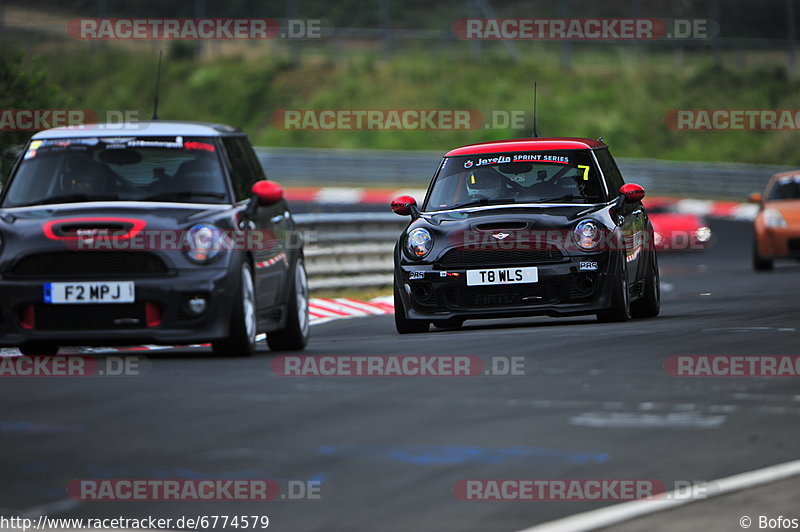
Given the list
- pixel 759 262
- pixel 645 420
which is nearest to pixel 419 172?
pixel 759 262

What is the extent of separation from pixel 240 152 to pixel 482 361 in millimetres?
2640

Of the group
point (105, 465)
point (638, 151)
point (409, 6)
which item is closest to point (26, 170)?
point (105, 465)

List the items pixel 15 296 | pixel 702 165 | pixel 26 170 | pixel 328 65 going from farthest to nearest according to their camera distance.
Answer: pixel 328 65 → pixel 702 165 → pixel 26 170 → pixel 15 296

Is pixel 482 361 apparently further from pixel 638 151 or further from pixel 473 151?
pixel 638 151

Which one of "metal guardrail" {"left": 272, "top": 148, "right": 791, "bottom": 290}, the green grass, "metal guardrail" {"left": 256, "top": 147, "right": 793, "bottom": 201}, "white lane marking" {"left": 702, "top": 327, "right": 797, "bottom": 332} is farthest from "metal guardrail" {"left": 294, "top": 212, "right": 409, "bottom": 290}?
the green grass

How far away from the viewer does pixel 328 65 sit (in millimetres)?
54719

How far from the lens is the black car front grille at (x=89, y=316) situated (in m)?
9.48

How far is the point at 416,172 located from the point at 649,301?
2855 centimetres

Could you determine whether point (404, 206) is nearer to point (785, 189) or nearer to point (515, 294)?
point (515, 294)

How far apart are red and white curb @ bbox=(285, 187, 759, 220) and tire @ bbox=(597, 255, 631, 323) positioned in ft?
72.0

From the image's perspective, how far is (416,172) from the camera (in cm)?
4172

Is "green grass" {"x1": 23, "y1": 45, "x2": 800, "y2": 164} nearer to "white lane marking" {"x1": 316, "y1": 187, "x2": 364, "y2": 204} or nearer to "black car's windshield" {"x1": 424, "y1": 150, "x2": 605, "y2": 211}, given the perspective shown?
"white lane marking" {"x1": 316, "y1": 187, "x2": 364, "y2": 204}

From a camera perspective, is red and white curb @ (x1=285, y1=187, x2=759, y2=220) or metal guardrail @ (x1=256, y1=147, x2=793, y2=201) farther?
metal guardrail @ (x1=256, y1=147, x2=793, y2=201)

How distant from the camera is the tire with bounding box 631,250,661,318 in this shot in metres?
13.3
